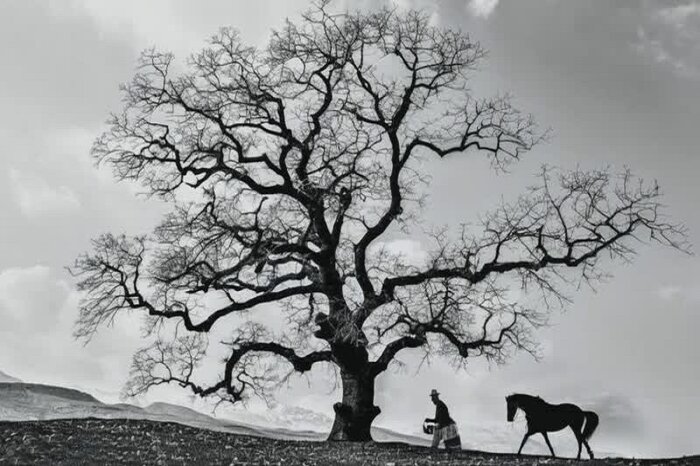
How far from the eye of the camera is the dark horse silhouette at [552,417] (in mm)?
23062

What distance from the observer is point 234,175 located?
1041 inches

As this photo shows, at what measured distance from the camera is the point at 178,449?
2061cm

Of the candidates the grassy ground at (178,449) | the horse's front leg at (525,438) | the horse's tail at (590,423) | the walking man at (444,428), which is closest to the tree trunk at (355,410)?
the grassy ground at (178,449)

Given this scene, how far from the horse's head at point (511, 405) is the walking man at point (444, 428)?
1548 millimetres

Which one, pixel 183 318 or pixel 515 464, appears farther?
pixel 183 318

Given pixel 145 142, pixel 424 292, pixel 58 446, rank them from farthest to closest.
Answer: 1. pixel 145 142
2. pixel 424 292
3. pixel 58 446

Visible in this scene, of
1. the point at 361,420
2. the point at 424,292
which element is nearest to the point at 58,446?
the point at 361,420

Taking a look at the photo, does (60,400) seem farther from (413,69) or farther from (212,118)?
(413,69)

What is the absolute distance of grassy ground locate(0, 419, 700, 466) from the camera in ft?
62.5

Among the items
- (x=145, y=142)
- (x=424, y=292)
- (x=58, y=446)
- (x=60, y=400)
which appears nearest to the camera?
(x=58, y=446)

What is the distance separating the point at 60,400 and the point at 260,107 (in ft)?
56.9

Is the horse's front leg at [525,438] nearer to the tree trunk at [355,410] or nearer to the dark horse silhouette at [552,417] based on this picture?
the dark horse silhouette at [552,417]

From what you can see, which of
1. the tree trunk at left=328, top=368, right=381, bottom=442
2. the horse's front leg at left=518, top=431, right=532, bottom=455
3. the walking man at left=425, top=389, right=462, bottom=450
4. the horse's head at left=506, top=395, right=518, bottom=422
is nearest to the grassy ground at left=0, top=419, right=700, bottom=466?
the horse's front leg at left=518, top=431, right=532, bottom=455

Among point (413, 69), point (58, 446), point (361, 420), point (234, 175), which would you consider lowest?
point (58, 446)
